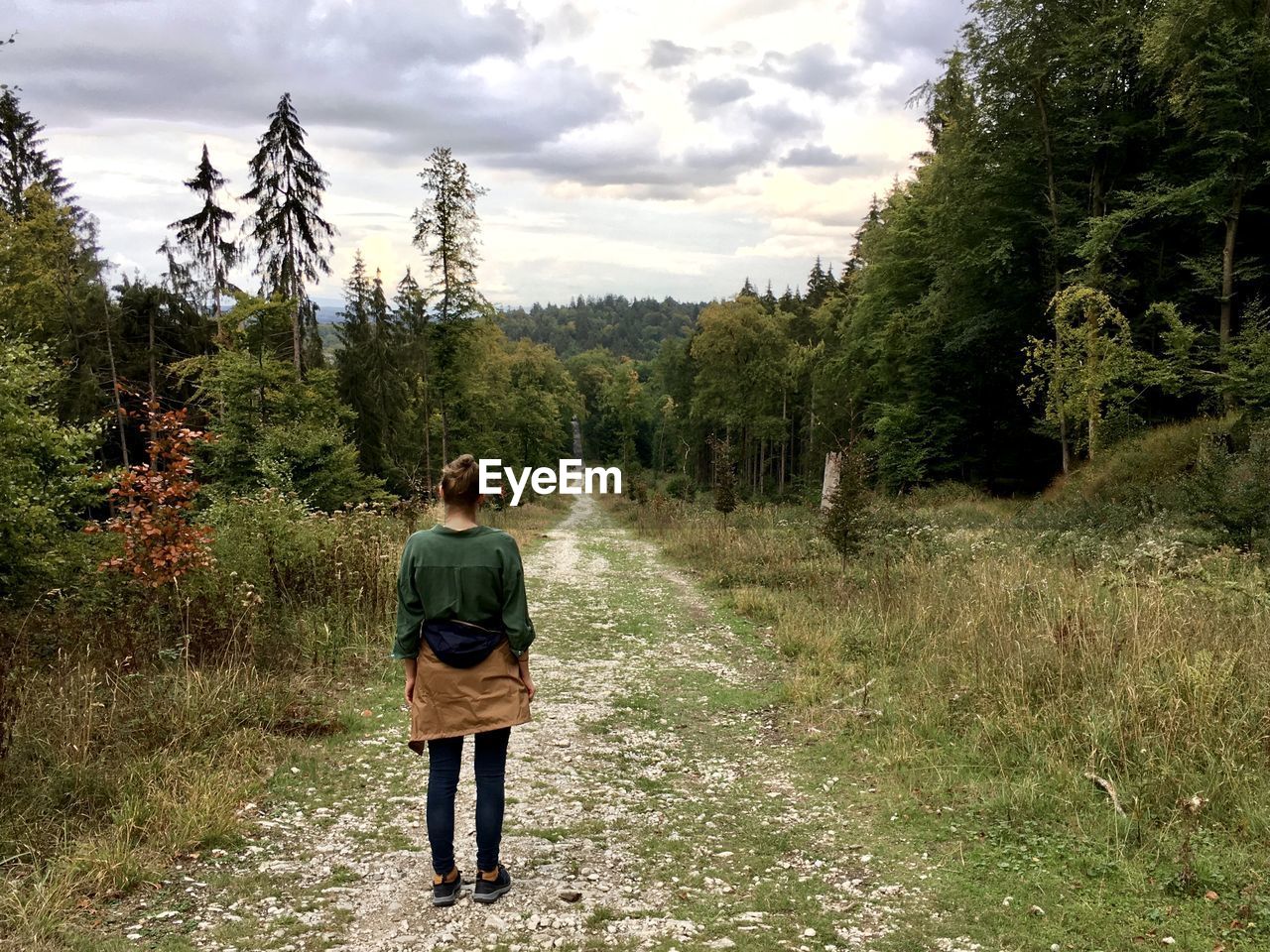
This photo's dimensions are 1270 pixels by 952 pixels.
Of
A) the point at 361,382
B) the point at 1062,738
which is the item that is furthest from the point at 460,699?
the point at 361,382

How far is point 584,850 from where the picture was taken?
4.50 m

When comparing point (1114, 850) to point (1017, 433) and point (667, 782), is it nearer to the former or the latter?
point (667, 782)

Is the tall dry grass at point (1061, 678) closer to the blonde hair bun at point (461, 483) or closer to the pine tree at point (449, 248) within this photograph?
the blonde hair bun at point (461, 483)

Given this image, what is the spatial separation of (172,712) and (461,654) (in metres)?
3.27

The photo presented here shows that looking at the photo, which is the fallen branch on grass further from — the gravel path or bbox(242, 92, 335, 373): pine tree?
bbox(242, 92, 335, 373): pine tree

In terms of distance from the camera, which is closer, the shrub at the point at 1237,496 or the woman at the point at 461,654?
the woman at the point at 461,654

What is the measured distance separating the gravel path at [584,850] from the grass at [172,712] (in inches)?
12.9

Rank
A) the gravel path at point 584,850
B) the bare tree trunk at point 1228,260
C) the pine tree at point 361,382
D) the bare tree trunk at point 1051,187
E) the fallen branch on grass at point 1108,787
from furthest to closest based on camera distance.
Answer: the pine tree at point 361,382
the bare tree trunk at point 1051,187
the bare tree trunk at point 1228,260
the fallen branch on grass at point 1108,787
the gravel path at point 584,850

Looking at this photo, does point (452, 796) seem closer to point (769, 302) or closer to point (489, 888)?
point (489, 888)

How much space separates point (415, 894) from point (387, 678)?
14.4 ft

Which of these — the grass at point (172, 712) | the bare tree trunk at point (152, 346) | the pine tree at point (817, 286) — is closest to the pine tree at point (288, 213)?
the bare tree trunk at point (152, 346)

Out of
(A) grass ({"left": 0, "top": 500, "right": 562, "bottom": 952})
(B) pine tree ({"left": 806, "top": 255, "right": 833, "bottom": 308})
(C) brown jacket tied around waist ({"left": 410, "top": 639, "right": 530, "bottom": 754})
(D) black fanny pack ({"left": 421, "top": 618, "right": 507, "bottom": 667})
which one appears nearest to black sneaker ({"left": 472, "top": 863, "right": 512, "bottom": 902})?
(C) brown jacket tied around waist ({"left": 410, "top": 639, "right": 530, "bottom": 754})

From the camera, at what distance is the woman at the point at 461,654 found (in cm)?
369

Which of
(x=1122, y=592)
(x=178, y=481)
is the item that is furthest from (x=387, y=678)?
(x=1122, y=592)
